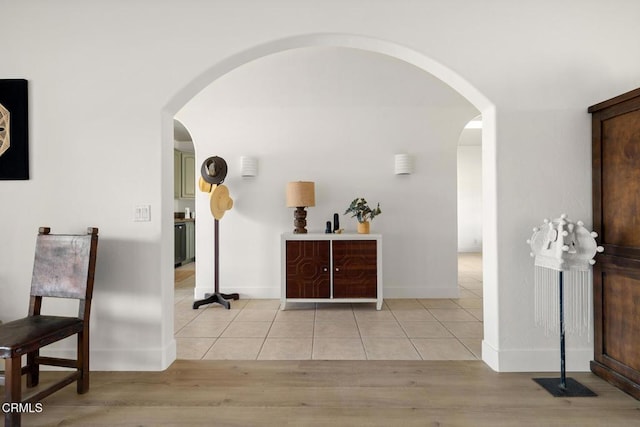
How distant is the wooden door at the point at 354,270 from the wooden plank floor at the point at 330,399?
4.76 feet

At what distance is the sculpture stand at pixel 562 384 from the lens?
6.73 feet

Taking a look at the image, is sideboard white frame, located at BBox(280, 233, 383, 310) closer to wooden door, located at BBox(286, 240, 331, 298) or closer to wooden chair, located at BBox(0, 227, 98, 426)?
wooden door, located at BBox(286, 240, 331, 298)

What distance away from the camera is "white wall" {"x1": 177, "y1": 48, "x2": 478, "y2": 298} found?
14.5 ft

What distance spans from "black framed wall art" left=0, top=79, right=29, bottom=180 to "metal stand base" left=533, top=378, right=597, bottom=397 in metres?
3.69

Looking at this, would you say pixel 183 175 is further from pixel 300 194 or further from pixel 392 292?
pixel 392 292

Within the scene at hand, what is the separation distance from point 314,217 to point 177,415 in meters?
2.87

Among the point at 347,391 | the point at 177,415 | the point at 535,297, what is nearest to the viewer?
the point at 177,415

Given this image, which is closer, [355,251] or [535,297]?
[535,297]

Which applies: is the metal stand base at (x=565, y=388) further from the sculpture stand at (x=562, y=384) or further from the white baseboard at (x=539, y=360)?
the white baseboard at (x=539, y=360)

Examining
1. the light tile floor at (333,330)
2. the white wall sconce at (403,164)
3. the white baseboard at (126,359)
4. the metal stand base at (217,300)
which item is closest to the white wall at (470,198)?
the light tile floor at (333,330)

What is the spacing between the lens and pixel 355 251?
391 centimetres

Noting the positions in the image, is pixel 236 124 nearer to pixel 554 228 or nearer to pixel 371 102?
pixel 371 102

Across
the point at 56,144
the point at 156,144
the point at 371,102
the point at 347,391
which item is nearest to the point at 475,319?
the point at 347,391

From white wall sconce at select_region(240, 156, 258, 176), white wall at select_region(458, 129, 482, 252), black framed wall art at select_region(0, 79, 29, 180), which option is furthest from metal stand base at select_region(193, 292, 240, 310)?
white wall at select_region(458, 129, 482, 252)
